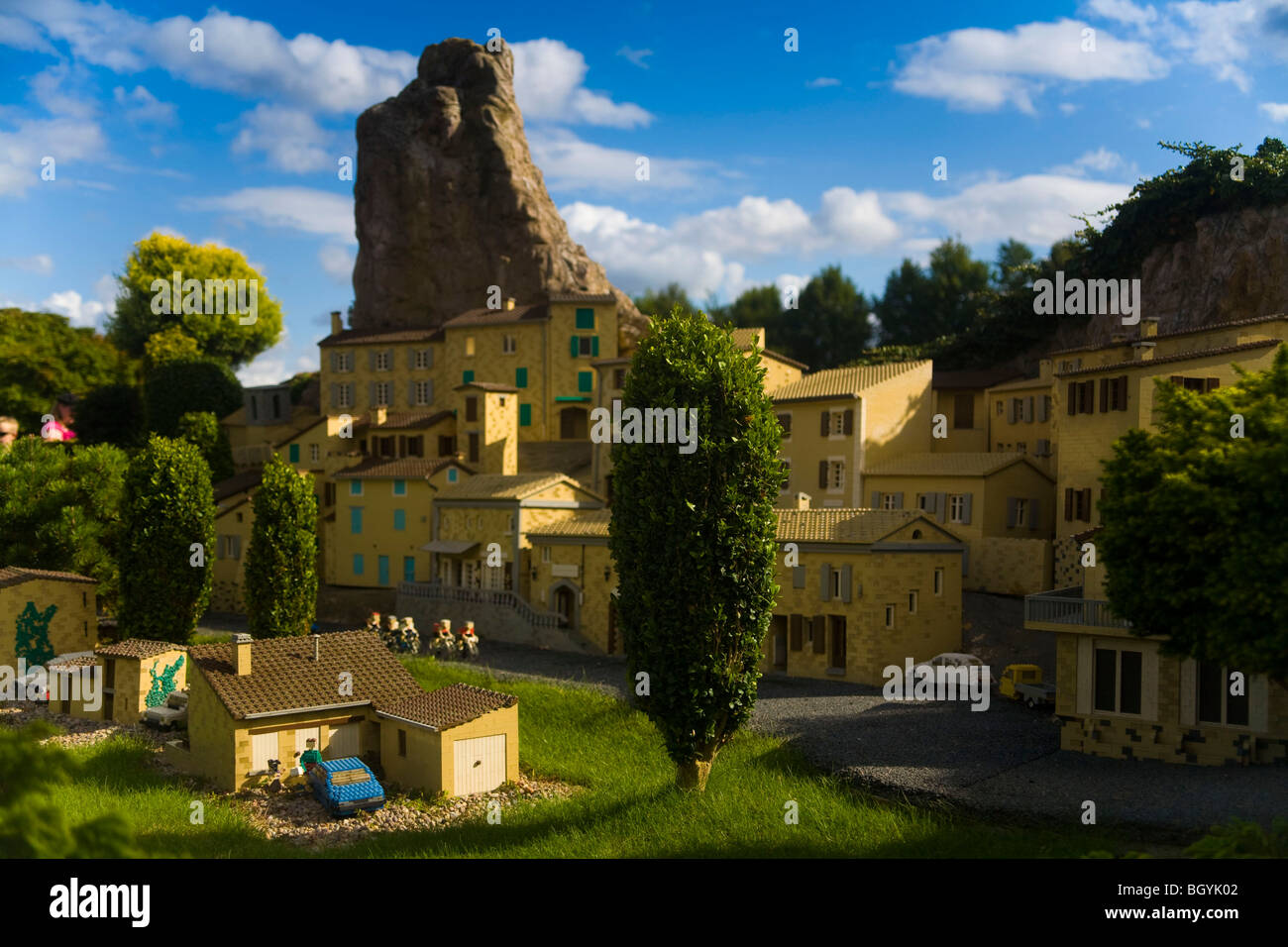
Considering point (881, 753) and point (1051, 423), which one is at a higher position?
point (1051, 423)

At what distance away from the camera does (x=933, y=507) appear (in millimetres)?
48438

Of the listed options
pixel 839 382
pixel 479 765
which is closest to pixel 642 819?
pixel 479 765

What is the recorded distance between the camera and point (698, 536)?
85.8ft

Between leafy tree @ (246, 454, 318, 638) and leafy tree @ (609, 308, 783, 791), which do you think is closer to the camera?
leafy tree @ (609, 308, 783, 791)

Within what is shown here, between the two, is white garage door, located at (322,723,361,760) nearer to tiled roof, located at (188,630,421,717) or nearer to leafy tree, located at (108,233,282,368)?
tiled roof, located at (188,630,421,717)

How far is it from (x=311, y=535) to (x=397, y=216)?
132ft

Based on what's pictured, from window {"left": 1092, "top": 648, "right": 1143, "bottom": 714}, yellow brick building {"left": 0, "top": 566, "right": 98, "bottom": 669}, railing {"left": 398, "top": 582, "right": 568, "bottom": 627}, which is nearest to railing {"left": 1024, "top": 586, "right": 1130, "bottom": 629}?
window {"left": 1092, "top": 648, "right": 1143, "bottom": 714}

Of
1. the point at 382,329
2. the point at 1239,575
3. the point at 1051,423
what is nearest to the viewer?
the point at 1239,575

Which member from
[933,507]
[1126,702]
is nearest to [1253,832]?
[1126,702]

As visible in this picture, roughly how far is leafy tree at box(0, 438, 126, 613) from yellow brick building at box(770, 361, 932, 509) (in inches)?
1254

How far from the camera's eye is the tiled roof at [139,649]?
129ft

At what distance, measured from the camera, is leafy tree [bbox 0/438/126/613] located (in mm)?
50000

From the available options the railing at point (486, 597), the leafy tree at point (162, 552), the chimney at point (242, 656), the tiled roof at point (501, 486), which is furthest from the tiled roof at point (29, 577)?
the chimney at point (242, 656)
